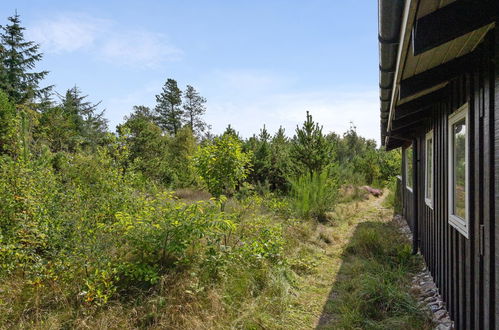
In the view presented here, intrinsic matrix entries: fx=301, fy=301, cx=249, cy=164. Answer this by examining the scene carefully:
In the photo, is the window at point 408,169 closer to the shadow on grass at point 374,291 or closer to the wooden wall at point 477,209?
the shadow on grass at point 374,291

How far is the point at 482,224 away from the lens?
204 cm

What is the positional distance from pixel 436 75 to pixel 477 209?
1127 millimetres

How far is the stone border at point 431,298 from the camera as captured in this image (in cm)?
300

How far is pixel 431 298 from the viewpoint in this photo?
11.6ft

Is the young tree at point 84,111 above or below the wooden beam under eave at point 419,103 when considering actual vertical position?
above

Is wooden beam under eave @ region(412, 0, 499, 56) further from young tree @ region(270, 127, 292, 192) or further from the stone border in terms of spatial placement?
young tree @ region(270, 127, 292, 192)

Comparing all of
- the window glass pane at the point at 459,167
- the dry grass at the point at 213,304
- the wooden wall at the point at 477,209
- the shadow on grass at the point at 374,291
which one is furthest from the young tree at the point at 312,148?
the window glass pane at the point at 459,167

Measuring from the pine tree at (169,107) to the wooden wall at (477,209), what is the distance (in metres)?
33.1

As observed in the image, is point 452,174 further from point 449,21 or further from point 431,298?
point 449,21

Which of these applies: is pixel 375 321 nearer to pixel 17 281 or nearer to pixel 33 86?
pixel 17 281

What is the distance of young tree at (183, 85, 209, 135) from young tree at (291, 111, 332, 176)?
25.7 meters

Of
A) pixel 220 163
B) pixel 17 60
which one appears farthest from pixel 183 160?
pixel 17 60

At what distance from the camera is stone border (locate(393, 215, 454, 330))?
300cm

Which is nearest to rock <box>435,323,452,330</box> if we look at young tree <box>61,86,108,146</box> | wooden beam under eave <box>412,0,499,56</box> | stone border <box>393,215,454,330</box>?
stone border <box>393,215,454,330</box>
